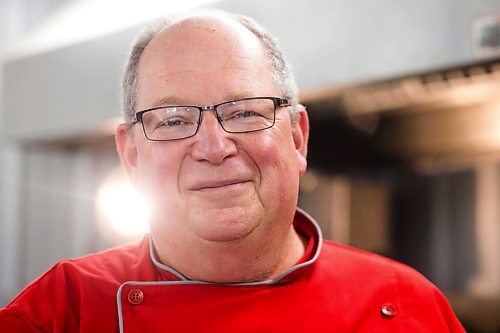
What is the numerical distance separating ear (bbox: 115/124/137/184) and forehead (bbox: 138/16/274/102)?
74 mm

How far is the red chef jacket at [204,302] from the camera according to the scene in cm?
78

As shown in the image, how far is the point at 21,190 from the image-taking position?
76.6 inches

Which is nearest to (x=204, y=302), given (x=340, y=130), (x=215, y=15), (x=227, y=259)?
(x=227, y=259)

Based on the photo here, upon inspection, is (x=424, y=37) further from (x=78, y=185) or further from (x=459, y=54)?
(x=78, y=185)

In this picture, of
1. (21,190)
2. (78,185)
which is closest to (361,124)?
(78,185)

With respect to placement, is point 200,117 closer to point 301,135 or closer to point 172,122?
point 172,122

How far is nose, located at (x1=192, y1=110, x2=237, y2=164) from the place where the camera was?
736 millimetres

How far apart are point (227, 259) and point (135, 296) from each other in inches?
5.5

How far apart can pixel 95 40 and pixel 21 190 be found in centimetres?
66

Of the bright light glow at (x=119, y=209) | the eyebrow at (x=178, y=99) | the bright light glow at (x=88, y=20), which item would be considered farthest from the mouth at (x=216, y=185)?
the bright light glow at (x=119, y=209)

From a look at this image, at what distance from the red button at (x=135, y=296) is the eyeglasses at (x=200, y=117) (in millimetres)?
217

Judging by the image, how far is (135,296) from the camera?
79 centimetres

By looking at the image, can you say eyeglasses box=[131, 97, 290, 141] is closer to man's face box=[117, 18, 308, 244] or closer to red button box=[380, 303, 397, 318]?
man's face box=[117, 18, 308, 244]

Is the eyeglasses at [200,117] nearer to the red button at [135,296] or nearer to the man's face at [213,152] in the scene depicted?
the man's face at [213,152]
